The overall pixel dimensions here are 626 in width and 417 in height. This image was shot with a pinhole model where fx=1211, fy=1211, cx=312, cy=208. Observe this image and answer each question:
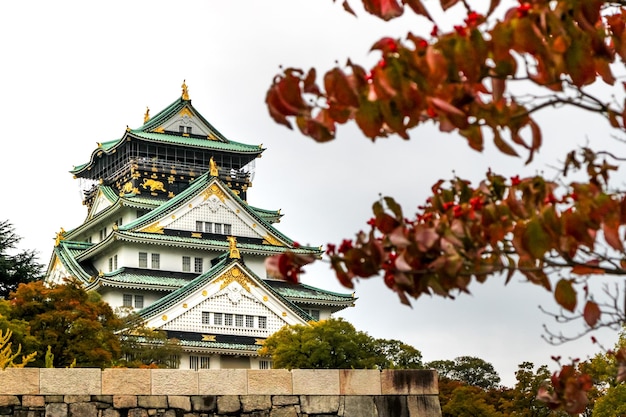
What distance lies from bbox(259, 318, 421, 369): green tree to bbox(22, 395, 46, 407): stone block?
22298 mm

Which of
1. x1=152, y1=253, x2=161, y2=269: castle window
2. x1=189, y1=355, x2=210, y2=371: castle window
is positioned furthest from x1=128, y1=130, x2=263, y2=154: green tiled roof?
x1=189, y1=355, x2=210, y2=371: castle window

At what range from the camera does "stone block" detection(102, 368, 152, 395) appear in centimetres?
1641

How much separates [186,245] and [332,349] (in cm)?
1541

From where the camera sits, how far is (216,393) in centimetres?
1684

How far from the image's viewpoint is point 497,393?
4753 cm

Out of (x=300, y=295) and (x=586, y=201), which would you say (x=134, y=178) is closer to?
(x=300, y=295)

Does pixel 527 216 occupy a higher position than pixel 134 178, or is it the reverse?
pixel 134 178

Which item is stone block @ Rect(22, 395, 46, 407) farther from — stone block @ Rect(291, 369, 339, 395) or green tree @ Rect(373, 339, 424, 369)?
green tree @ Rect(373, 339, 424, 369)

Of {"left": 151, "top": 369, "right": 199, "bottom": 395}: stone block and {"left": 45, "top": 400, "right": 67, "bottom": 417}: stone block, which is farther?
{"left": 151, "top": 369, "right": 199, "bottom": 395}: stone block

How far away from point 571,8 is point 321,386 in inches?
464

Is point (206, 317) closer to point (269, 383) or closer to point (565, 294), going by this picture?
point (269, 383)

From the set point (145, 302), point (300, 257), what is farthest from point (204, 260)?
point (300, 257)

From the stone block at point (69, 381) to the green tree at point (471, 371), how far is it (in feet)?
148

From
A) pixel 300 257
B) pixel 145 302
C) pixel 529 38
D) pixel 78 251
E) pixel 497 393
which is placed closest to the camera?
pixel 529 38
